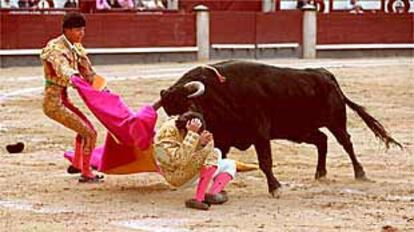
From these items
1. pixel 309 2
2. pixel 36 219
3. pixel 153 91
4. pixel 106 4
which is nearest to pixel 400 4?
pixel 309 2

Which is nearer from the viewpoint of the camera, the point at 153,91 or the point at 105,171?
the point at 105,171

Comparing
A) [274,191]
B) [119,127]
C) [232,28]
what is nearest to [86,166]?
[119,127]

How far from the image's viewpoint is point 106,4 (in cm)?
2067

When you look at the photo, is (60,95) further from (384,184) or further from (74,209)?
(384,184)

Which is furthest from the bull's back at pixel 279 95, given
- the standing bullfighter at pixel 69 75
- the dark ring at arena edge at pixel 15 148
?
the dark ring at arena edge at pixel 15 148

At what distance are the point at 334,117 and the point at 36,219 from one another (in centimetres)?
213

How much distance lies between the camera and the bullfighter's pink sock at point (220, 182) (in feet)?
20.0

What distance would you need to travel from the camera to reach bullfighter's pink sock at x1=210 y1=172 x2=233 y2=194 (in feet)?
20.0

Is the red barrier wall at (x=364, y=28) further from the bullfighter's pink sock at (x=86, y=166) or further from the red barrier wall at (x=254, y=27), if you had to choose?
Answer: the bullfighter's pink sock at (x=86, y=166)

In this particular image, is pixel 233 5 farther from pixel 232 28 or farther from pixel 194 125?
pixel 194 125

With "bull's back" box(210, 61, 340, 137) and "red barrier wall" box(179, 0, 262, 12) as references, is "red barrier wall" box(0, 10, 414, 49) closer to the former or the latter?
"red barrier wall" box(179, 0, 262, 12)

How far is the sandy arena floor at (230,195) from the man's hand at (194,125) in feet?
1.36

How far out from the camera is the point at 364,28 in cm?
2244

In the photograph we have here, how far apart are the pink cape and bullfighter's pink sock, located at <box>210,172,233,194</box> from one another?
1.81 ft
